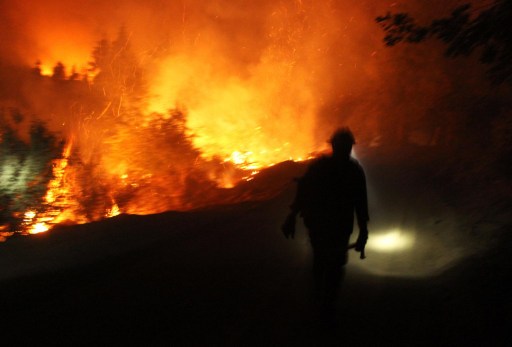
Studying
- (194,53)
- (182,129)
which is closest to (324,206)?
(182,129)

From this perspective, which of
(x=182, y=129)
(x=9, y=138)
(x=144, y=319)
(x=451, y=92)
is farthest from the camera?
(x=182, y=129)

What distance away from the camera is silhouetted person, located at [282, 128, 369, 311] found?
13.2ft

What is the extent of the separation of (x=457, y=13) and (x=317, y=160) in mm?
2449

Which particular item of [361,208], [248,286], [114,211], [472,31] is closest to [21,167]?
[114,211]

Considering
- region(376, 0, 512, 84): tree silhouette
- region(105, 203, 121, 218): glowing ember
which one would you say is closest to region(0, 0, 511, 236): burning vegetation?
region(105, 203, 121, 218): glowing ember

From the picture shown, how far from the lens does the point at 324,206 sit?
13.3 ft

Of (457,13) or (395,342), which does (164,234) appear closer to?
(395,342)

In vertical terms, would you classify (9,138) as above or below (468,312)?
above

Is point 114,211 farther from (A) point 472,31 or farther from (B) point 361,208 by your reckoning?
(A) point 472,31

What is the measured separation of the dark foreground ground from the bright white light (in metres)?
0.21

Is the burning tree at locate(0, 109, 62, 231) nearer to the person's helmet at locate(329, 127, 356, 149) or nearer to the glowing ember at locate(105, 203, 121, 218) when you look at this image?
the glowing ember at locate(105, 203, 121, 218)

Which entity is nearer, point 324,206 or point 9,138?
point 324,206

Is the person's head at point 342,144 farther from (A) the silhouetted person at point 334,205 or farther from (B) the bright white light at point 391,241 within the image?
(B) the bright white light at point 391,241

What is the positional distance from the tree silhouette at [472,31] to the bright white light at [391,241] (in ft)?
10.7
